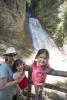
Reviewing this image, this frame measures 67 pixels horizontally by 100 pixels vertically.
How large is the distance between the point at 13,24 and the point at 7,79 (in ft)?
35.3

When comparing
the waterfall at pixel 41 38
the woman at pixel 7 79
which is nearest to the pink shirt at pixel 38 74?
the woman at pixel 7 79

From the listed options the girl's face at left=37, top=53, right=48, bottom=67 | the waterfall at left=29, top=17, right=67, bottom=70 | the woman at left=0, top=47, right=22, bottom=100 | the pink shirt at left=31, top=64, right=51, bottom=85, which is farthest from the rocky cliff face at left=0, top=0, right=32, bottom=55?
the woman at left=0, top=47, right=22, bottom=100

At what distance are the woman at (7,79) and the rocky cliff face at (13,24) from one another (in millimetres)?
8176

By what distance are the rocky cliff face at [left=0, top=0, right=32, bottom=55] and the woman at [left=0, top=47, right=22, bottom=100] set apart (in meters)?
8.18

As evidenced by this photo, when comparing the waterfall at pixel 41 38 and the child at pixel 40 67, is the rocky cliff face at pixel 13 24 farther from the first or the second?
the child at pixel 40 67

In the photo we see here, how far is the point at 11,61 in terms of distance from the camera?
1.62 m

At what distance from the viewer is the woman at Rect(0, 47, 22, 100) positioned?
1396 mm

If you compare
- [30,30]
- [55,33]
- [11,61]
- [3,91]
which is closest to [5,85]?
[3,91]

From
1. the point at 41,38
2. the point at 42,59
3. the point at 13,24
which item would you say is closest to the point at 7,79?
the point at 42,59

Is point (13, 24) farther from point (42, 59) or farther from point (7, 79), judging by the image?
point (7, 79)

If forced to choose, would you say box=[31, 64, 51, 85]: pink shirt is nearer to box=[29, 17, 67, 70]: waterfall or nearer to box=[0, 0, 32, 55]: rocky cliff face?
box=[0, 0, 32, 55]: rocky cliff face

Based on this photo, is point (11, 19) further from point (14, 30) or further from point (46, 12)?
point (46, 12)

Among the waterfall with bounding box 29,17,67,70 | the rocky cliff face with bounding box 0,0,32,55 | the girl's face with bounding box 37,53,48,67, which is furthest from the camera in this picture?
the waterfall with bounding box 29,17,67,70

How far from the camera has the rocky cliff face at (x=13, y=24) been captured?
10469 millimetres
